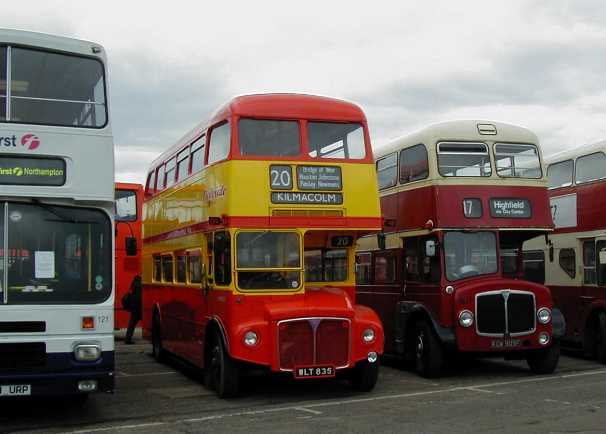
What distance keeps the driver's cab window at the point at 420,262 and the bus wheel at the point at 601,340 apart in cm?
384

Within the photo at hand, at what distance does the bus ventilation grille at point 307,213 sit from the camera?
463 inches

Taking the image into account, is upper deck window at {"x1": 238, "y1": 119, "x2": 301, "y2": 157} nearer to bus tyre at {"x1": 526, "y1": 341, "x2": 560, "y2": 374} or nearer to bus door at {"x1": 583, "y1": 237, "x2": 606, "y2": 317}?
bus tyre at {"x1": 526, "y1": 341, "x2": 560, "y2": 374}

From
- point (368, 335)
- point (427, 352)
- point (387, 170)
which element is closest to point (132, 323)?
point (387, 170)

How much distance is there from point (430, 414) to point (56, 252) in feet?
16.0

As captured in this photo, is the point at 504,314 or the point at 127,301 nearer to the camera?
the point at 504,314

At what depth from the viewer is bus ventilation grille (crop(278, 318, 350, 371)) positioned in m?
11.3

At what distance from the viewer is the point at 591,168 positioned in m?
16.7

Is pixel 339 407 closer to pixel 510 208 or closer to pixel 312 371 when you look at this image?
pixel 312 371

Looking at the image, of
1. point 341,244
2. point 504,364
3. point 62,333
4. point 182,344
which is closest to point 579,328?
point 504,364

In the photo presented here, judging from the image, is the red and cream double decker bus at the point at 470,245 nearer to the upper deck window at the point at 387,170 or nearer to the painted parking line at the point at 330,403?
the upper deck window at the point at 387,170

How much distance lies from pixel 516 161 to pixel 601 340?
3.99 meters

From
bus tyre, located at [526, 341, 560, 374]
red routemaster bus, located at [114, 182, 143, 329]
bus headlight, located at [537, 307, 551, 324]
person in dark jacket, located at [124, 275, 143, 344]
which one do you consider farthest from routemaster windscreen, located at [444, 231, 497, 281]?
red routemaster bus, located at [114, 182, 143, 329]

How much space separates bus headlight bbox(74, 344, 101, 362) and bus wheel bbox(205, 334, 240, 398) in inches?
94.3

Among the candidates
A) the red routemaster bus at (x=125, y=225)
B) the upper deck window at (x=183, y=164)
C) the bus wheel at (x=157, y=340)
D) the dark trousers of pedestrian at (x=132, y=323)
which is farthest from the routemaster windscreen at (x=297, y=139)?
the red routemaster bus at (x=125, y=225)
